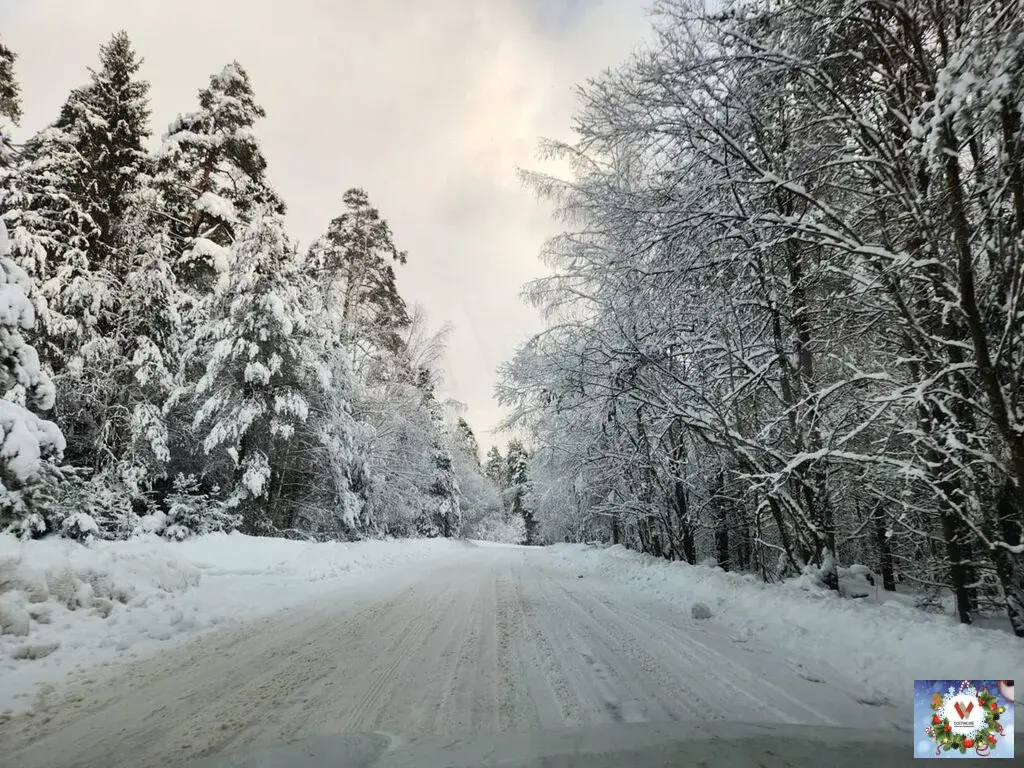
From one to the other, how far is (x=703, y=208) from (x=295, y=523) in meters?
14.9

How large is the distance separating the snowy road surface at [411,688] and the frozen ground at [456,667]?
0.02m

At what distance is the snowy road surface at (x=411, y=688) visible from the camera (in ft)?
10.2

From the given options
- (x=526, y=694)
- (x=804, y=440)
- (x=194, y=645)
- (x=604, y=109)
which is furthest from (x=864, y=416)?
(x=194, y=645)

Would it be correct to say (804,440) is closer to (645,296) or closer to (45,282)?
(645,296)

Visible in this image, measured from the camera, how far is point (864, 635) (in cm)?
484

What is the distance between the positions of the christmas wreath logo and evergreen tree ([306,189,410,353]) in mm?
19404

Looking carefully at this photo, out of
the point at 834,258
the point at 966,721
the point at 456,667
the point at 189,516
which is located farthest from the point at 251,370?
the point at 966,721

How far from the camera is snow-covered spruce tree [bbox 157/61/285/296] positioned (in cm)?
1488

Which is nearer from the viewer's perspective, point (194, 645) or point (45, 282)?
point (194, 645)

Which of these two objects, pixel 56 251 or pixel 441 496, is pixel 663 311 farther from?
pixel 441 496

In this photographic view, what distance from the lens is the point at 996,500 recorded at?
17.4ft

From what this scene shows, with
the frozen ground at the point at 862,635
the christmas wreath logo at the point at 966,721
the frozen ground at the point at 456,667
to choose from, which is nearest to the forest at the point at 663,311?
the frozen ground at the point at 862,635

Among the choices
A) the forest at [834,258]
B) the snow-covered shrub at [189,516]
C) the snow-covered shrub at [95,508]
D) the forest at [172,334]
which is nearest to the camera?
the forest at [834,258]

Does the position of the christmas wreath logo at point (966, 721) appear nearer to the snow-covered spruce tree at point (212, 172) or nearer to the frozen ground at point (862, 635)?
the frozen ground at point (862, 635)
